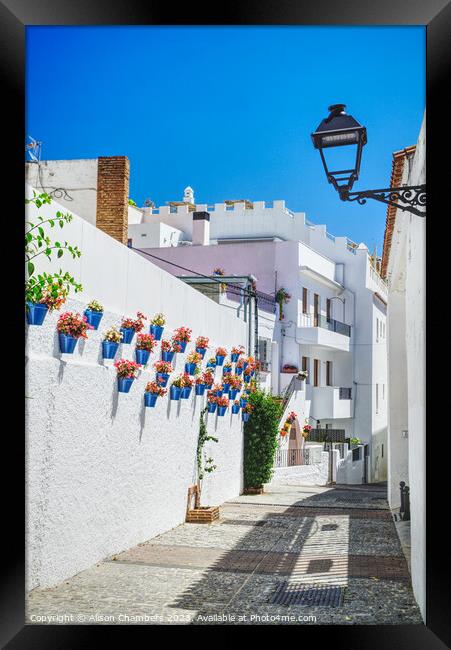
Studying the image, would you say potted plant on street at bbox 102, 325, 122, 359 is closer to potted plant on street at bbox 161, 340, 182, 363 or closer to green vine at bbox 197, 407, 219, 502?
potted plant on street at bbox 161, 340, 182, 363

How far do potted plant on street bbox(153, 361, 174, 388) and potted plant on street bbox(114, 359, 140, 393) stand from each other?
1.02 metres

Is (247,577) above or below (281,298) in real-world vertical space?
below

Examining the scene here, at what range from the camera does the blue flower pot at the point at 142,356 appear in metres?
7.48

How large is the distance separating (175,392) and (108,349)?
2210mm

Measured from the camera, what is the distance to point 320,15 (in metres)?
4.32

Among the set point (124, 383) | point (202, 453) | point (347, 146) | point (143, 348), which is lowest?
point (202, 453)

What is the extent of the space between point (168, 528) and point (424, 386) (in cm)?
511

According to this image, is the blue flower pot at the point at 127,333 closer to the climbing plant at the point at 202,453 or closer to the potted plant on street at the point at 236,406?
the climbing plant at the point at 202,453

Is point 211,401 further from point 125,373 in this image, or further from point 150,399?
point 125,373

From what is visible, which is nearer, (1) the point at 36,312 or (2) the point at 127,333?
(1) the point at 36,312

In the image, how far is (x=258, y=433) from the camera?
1289 cm

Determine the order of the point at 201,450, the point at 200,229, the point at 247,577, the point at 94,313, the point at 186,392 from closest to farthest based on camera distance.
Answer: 1. the point at 94,313
2. the point at 247,577
3. the point at 186,392
4. the point at 201,450
5. the point at 200,229

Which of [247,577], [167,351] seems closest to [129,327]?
[167,351]
